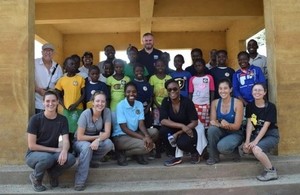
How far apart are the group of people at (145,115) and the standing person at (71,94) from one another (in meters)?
0.01

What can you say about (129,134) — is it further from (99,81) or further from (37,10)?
(37,10)

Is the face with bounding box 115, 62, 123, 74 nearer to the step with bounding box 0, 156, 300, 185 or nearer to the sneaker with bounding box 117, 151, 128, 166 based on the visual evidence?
the sneaker with bounding box 117, 151, 128, 166

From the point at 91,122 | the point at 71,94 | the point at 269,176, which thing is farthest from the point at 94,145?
the point at 269,176

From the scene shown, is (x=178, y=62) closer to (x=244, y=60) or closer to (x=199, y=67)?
(x=199, y=67)

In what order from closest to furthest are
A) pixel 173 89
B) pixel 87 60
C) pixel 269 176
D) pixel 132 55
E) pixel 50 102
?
pixel 50 102 < pixel 269 176 < pixel 173 89 < pixel 132 55 < pixel 87 60

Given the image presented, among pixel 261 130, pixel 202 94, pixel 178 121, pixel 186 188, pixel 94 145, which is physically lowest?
pixel 186 188

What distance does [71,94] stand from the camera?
5.28 metres

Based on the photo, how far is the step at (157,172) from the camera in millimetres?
4758

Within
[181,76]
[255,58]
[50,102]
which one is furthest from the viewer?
[255,58]

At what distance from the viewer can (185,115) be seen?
5023mm

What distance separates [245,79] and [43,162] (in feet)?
10.1

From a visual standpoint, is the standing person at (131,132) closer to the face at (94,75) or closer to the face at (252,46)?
the face at (94,75)

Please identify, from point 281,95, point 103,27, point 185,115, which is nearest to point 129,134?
point 185,115

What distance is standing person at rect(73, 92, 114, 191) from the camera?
14.7 ft
